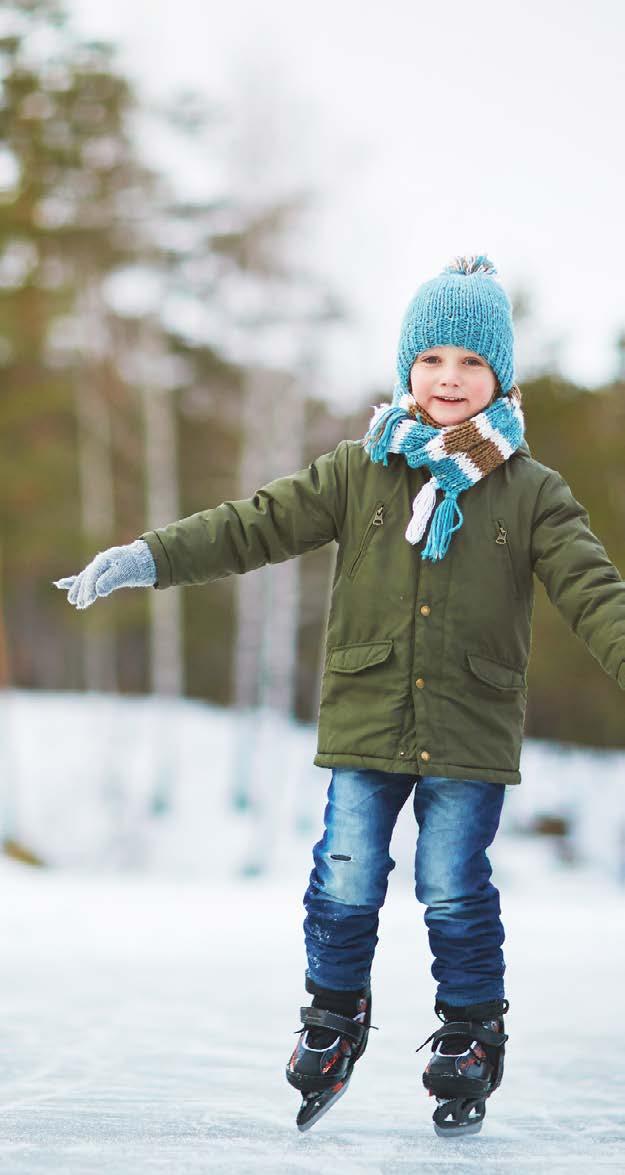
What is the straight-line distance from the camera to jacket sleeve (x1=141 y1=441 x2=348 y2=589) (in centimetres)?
263

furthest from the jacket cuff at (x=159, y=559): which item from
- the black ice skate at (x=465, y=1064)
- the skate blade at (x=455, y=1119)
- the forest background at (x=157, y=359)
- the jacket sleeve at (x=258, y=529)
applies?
the forest background at (x=157, y=359)

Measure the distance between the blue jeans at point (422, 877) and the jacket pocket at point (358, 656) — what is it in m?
0.19

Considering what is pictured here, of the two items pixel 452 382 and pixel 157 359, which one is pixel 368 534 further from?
pixel 157 359

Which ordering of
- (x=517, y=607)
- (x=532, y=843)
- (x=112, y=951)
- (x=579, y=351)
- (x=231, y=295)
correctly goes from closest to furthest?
(x=517, y=607), (x=112, y=951), (x=231, y=295), (x=579, y=351), (x=532, y=843)

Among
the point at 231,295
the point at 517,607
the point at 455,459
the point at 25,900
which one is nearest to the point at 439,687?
the point at 517,607

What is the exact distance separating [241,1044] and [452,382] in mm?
1891

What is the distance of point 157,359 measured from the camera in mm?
16750

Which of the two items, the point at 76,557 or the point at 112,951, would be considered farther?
the point at 76,557

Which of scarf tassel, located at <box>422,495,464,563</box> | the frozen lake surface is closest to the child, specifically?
scarf tassel, located at <box>422,495,464,563</box>

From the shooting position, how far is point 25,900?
618 centimetres

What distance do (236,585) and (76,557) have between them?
89.2 inches

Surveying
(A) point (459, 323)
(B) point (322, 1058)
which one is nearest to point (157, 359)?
(A) point (459, 323)

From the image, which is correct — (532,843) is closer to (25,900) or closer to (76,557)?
(76,557)

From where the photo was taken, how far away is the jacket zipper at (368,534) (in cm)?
267
